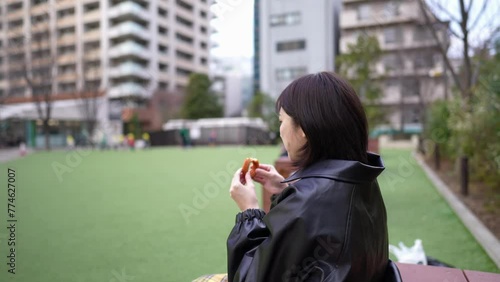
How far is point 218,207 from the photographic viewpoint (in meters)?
5.77

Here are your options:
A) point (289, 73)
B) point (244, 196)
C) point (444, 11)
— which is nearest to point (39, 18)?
point (244, 196)

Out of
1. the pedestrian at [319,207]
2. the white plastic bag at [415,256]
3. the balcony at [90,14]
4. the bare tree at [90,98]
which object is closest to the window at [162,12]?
the balcony at [90,14]

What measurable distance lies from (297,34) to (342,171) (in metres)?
10.9

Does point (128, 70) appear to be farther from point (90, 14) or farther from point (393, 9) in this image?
point (90, 14)

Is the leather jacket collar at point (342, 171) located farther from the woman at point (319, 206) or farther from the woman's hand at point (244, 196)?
the woman's hand at point (244, 196)

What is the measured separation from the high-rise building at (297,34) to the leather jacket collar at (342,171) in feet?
25.5

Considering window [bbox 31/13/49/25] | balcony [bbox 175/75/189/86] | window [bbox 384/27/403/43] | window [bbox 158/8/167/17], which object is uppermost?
window [bbox 384/27/403/43]

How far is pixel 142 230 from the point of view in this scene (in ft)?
14.1

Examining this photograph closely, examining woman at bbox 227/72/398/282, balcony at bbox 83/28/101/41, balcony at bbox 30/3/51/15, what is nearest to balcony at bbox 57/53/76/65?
balcony at bbox 83/28/101/41

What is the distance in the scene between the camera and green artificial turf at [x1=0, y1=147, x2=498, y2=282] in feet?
9.94

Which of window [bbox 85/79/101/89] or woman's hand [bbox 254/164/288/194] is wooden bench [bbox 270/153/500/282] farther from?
window [bbox 85/79/101/89]

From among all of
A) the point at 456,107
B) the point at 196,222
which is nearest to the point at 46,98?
the point at 196,222

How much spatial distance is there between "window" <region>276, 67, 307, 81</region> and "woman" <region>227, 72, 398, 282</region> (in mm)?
10519

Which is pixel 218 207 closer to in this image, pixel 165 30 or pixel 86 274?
pixel 86 274
